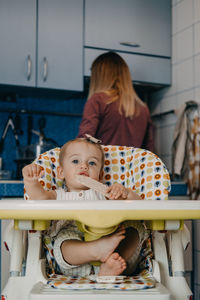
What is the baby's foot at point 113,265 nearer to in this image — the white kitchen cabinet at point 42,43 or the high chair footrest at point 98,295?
the high chair footrest at point 98,295

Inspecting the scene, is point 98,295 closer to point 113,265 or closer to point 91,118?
point 113,265

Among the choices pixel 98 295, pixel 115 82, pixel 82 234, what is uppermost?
pixel 115 82

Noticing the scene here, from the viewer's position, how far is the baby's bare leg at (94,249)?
1.14 m

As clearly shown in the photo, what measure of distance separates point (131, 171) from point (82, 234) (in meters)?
0.31

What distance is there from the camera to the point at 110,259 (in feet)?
3.66

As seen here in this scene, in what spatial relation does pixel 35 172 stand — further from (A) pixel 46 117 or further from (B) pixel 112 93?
(A) pixel 46 117

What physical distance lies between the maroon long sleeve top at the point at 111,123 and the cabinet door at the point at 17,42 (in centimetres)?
51

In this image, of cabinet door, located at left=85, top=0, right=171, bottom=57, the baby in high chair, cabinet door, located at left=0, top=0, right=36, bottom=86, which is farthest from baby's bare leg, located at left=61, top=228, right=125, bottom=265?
cabinet door, located at left=85, top=0, right=171, bottom=57

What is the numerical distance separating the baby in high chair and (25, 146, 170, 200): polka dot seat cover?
36 millimetres

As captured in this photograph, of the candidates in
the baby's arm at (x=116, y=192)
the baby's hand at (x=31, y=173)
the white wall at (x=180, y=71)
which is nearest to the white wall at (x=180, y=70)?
the white wall at (x=180, y=71)

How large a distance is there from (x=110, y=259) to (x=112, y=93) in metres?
1.10

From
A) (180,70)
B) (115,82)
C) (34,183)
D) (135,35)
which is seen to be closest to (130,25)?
(135,35)

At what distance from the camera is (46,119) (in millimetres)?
2717

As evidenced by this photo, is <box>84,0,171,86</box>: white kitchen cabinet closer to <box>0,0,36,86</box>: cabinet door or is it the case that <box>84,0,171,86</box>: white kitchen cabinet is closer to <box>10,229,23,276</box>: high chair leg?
<box>0,0,36,86</box>: cabinet door
